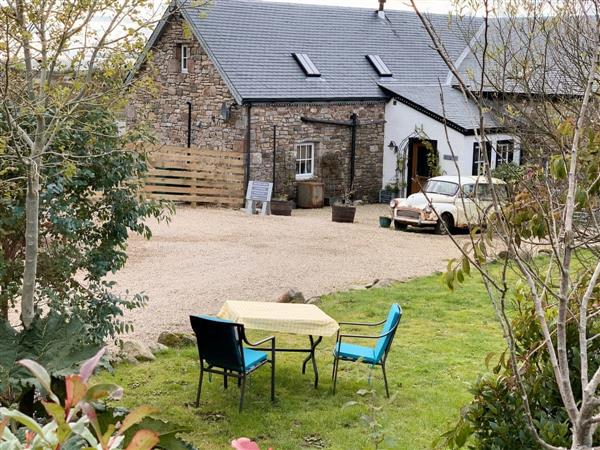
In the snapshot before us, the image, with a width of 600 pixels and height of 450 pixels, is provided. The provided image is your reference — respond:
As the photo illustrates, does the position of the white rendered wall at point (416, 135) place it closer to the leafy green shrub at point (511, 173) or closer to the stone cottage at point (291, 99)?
the stone cottage at point (291, 99)

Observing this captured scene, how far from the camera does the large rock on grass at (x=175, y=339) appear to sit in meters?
10.6

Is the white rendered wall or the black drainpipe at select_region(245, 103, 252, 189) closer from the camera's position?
the black drainpipe at select_region(245, 103, 252, 189)

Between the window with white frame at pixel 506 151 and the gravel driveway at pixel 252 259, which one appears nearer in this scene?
the window with white frame at pixel 506 151

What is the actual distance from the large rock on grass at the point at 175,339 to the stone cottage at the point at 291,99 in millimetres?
14731

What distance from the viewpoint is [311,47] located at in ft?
93.3

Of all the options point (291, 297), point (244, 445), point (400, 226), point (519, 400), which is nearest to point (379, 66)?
point (400, 226)

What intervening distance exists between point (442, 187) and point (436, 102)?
535cm

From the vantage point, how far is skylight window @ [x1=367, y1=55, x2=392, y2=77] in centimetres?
2920

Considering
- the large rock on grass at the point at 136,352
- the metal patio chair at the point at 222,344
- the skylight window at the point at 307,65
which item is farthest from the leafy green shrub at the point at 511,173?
the skylight window at the point at 307,65

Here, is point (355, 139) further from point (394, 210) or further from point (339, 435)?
point (339, 435)

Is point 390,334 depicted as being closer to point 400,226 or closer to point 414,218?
point 414,218

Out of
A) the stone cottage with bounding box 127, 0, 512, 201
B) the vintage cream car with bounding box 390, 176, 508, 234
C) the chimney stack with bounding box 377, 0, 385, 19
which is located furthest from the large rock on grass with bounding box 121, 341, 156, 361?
the chimney stack with bounding box 377, 0, 385, 19

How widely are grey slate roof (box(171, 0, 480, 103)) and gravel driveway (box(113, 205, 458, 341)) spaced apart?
4578mm

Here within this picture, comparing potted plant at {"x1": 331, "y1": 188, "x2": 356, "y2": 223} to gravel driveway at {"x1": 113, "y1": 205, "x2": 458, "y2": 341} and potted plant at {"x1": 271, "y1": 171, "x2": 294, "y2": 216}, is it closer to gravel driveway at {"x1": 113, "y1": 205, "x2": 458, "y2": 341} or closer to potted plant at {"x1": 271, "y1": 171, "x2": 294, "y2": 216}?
gravel driveway at {"x1": 113, "y1": 205, "x2": 458, "y2": 341}
